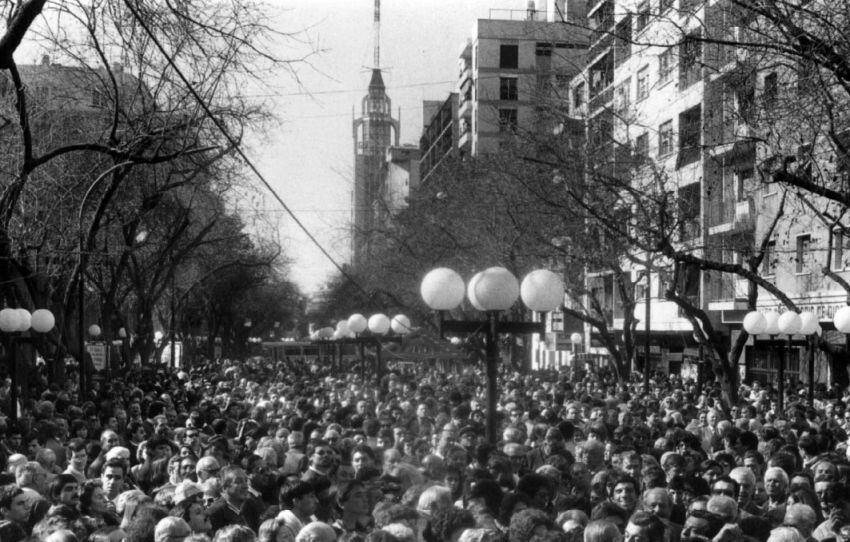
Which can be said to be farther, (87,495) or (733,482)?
(733,482)

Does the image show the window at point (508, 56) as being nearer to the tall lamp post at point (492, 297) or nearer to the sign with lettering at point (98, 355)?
the sign with lettering at point (98, 355)

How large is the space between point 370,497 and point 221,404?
14293 millimetres

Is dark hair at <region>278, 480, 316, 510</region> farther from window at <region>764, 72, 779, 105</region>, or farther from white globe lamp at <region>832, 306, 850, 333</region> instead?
white globe lamp at <region>832, 306, 850, 333</region>

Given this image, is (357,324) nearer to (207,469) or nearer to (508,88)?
(207,469)

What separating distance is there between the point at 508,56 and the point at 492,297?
68.1 metres

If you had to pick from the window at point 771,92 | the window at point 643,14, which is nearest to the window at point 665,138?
the window at point 643,14

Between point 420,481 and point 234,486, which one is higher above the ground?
point 234,486

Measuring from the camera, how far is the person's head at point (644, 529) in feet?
21.8

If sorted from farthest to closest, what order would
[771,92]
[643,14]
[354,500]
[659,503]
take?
[771,92], [643,14], [659,503], [354,500]

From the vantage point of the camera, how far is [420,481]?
1002 centimetres

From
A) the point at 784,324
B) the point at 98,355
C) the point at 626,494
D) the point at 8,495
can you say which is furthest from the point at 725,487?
the point at 98,355

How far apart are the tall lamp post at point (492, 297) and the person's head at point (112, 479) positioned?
3.10m

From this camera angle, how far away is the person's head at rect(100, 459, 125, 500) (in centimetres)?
948

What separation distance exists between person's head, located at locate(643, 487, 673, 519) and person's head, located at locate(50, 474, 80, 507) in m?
3.89
